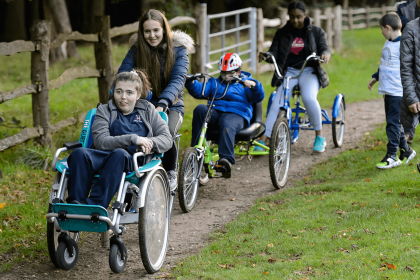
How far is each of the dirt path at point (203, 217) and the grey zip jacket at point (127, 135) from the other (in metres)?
0.99

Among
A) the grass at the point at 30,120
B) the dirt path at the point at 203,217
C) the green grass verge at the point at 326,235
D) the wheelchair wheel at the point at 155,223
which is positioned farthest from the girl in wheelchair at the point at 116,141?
the grass at the point at 30,120

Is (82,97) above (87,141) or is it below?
below

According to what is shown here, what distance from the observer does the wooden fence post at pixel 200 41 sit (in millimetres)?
11609

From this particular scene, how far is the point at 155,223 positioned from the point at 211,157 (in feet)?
6.53

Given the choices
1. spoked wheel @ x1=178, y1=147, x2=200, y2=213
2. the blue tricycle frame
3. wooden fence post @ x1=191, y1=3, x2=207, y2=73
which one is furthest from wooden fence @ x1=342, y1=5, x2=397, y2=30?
spoked wheel @ x1=178, y1=147, x2=200, y2=213

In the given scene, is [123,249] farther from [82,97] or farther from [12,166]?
[82,97]

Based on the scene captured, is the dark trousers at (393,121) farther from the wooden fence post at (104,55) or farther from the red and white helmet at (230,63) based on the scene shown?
the wooden fence post at (104,55)

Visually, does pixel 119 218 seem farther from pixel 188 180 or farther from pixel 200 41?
pixel 200 41

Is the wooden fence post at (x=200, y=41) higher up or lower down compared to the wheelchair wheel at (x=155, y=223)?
higher up

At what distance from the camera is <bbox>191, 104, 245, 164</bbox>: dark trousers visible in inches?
228

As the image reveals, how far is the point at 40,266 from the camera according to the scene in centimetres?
422

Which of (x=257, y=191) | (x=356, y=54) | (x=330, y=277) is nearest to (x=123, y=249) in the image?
(x=330, y=277)

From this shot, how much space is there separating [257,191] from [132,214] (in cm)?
280

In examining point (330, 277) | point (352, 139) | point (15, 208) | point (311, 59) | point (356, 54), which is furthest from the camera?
point (356, 54)
